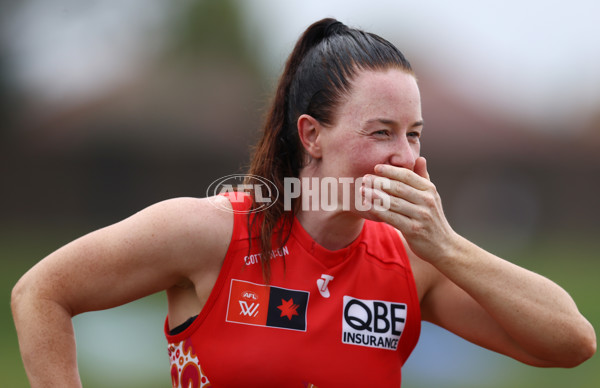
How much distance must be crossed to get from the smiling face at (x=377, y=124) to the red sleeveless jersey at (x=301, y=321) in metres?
0.42

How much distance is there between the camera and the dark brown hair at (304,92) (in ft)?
10.1

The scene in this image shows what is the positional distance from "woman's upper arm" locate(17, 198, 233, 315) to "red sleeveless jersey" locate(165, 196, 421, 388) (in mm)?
154

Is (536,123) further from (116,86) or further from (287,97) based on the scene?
(287,97)

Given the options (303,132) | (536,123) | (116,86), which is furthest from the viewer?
(536,123)

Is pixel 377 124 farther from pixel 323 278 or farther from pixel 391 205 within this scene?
pixel 323 278

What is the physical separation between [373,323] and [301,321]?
0.32 metres

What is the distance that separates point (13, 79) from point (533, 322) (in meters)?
24.6

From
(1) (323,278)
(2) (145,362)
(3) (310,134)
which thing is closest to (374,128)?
(3) (310,134)

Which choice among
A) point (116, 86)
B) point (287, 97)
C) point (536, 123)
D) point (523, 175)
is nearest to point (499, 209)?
point (523, 175)

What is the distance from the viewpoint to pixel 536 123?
119 feet

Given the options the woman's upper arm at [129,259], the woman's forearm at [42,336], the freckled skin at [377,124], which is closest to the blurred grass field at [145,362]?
the woman's forearm at [42,336]

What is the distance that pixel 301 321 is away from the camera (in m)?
2.97

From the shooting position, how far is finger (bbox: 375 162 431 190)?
113 inches

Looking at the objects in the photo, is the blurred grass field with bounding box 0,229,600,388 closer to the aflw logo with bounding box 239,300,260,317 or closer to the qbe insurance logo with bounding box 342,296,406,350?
the qbe insurance logo with bounding box 342,296,406,350
